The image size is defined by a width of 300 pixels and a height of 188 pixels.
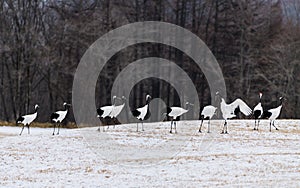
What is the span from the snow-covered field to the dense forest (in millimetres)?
15170

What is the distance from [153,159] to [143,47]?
25.0 metres

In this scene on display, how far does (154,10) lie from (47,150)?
25.4 metres

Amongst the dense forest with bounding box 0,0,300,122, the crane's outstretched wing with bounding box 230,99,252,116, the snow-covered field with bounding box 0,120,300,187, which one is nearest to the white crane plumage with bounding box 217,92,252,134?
the crane's outstretched wing with bounding box 230,99,252,116

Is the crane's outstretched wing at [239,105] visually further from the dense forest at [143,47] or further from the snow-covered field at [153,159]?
the dense forest at [143,47]

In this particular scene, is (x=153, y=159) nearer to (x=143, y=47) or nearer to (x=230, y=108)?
(x=230, y=108)

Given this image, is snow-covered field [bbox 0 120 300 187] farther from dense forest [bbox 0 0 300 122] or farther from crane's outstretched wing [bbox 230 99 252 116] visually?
dense forest [bbox 0 0 300 122]

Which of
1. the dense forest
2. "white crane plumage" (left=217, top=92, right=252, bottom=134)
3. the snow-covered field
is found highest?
the dense forest

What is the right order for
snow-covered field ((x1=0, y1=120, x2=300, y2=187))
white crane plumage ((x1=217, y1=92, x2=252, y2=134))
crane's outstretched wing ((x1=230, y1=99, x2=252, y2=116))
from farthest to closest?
crane's outstretched wing ((x1=230, y1=99, x2=252, y2=116))
white crane plumage ((x1=217, y1=92, x2=252, y2=134))
snow-covered field ((x1=0, y1=120, x2=300, y2=187))

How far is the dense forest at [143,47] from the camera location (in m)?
39.3

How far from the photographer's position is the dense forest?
39281 millimetres

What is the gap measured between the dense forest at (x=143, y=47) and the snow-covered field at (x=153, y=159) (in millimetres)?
15170

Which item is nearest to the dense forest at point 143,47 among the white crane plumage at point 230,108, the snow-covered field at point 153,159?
the snow-covered field at point 153,159

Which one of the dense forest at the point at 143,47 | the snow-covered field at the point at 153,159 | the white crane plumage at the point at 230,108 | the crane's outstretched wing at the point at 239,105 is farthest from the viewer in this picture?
the dense forest at the point at 143,47

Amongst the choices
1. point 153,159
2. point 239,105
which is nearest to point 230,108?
point 239,105
